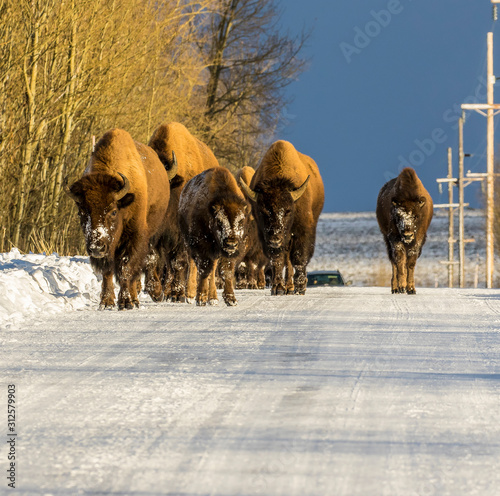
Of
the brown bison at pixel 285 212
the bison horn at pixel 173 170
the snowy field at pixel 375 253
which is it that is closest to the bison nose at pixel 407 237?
the brown bison at pixel 285 212

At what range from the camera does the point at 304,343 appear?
8141 mm

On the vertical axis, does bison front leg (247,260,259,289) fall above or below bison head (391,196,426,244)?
below

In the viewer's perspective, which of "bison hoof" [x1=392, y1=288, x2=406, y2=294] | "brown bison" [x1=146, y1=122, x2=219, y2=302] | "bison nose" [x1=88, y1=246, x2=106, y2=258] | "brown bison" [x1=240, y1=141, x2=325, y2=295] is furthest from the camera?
"bison hoof" [x1=392, y1=288, x2=406, y2=294]

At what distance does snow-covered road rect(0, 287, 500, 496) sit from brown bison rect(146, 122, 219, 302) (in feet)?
16.1

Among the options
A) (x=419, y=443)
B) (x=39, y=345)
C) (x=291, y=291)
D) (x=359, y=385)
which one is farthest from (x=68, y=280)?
(x=419, y=443)

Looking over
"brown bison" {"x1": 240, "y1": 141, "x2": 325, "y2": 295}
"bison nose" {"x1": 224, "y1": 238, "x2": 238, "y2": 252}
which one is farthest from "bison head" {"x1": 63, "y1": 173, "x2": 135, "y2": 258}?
"brown bison" {"x1": 240, "y1": 141, "x2": 325, "y2": 295}

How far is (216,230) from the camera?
41.5 ft

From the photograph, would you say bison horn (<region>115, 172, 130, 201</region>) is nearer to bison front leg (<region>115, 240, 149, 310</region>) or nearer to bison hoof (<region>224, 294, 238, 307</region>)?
bison front leg (<region>115, 240, 149, 310</region>)

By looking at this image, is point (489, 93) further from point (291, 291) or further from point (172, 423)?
point (172, 423)

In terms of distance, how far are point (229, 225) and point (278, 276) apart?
10.8 feet

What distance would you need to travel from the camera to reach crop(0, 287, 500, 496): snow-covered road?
3.85 m

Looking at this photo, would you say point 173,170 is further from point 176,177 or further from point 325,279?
point 325,279

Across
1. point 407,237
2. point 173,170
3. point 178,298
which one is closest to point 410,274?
point 407,237

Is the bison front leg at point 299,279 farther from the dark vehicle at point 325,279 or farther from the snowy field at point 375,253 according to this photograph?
the snowy field at point 375,253
